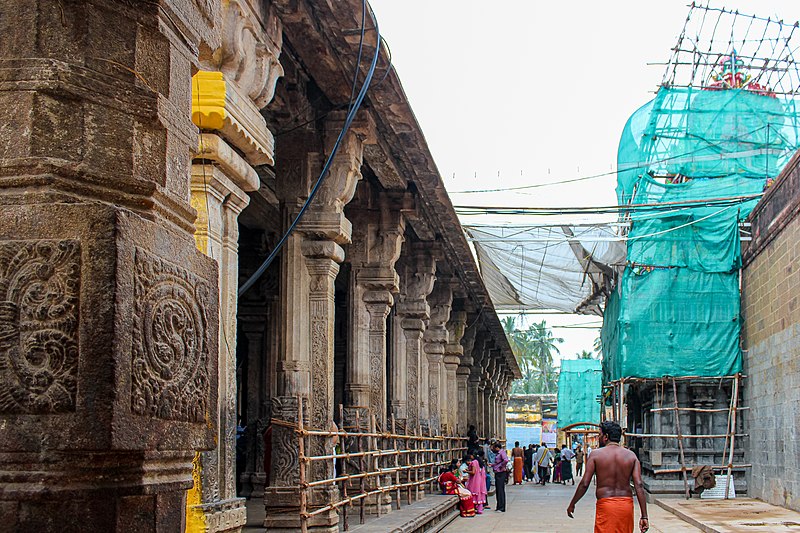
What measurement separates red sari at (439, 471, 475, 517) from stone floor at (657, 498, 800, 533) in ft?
10.6

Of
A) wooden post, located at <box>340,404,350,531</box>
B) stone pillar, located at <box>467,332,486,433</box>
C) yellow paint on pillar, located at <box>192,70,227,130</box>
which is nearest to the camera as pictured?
yellow paint on pillar, located at <box>192,70,227,130</box>

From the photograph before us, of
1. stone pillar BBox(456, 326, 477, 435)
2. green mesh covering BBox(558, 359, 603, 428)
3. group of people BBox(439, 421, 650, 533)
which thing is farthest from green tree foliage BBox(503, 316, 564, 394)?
stone pillar BBox(456, 326, 477, 435)

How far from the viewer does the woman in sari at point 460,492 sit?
55.6 feet

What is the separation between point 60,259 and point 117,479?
2.02 ft

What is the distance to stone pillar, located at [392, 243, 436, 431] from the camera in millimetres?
17188

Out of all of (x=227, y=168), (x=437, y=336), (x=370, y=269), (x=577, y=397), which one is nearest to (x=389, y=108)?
(x=370, y=269)

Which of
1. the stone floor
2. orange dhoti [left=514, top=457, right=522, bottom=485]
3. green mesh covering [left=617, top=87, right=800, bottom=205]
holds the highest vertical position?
green mesh covering [left=617, top=87, right=800, bottom=205]

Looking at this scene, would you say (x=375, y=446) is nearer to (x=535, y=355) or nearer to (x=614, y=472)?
(x=614, y=472)

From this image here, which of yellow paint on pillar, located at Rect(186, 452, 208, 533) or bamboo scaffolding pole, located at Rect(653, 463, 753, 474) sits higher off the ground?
yellow paint on pillar, located at Rect(186, 452, 208, 533)

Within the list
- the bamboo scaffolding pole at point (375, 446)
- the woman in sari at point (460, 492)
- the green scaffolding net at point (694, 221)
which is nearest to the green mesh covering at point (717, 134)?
the green scaffolding net at point (694, 221)

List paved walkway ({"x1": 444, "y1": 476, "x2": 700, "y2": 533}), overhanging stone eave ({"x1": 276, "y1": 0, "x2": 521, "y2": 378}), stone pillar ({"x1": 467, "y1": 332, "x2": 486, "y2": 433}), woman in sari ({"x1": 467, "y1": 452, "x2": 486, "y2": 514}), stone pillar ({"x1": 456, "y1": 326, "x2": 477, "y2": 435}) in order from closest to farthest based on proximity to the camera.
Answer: overhanging stone eave ({"x1": 276, "y1": 0, "x2": 521, "y2": 378}) < paved walkway ({"x1": 444, "y1": 476, "x2": 700, "y2": 533}) < woman in sari ({"x1": 467, "y1": 452, "x2": 486, "y2": 514}) < stone pillar ({"x1": 456, "y1": 326, "x2": 477, "y2": 435}) < stone pillar ({"x1": 467, "y1": 332, "x2": 486, "y2": 433})

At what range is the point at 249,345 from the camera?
16.2m

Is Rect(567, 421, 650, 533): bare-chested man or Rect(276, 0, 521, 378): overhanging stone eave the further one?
Rect(276, 0, 521, 378): overhanging stone eave

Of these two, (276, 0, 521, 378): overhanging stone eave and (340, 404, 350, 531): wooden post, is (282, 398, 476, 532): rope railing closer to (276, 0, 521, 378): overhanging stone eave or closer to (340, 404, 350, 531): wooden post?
(340, 404, 350, 531): wooden post
